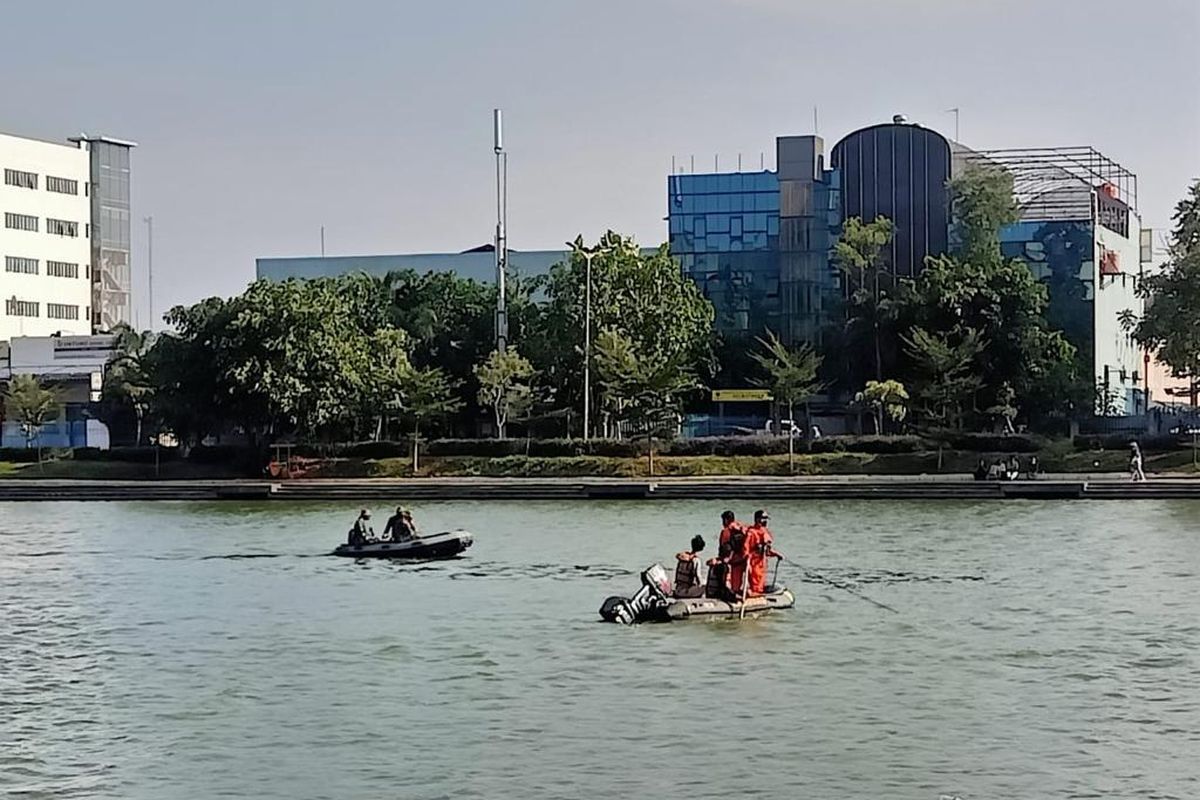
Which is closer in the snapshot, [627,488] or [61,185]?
[627,488]

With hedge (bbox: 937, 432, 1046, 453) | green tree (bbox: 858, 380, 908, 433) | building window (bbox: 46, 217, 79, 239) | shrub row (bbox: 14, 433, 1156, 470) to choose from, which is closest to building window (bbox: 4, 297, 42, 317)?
building window (bbox: 46, 217, 79, 239)

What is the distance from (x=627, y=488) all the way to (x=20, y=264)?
63.9 meters

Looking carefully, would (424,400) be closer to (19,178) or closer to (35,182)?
(19,178)

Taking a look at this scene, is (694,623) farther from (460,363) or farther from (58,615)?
(460,363)

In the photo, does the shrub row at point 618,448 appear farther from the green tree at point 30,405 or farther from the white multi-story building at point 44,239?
the white multi-story building at point 44,239

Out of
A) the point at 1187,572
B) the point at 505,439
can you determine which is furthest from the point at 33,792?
the point at 505,439

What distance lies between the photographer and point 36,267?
117 m

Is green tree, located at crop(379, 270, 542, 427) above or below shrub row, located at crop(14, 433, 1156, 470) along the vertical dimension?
above

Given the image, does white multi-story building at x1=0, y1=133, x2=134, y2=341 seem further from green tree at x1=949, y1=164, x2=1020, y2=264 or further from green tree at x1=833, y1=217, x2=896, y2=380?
green tree at x1=949, y1=164, x2=1020, y2=264

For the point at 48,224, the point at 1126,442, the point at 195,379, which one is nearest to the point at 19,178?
the point at 48,224

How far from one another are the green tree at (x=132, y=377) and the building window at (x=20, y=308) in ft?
76.7

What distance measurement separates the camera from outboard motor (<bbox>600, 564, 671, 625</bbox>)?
1164 inches

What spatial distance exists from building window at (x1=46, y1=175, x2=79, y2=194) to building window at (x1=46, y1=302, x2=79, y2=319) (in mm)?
7587

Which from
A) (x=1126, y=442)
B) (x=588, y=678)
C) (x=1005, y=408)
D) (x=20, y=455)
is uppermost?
(x=1005, y=408)
